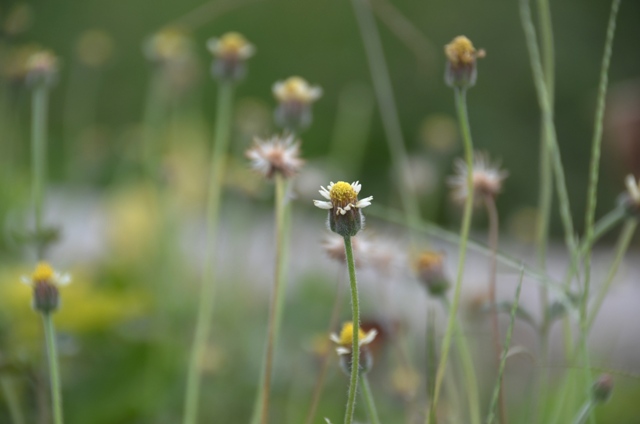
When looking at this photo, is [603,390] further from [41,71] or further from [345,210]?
[41,71]

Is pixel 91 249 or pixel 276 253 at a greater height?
pixel 91 249

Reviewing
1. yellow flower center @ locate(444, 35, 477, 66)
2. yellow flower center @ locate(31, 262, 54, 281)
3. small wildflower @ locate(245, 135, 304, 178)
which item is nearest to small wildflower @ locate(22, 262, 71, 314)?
yellow flower center @ locate(31, 262, 54, 281)

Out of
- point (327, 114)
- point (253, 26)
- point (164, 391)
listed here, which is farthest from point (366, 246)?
point (253, 26)

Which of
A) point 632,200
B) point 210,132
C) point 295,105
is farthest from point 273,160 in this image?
point 210,132

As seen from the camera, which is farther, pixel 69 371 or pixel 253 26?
pixel 253 26

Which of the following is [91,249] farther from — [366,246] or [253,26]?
[253,26]

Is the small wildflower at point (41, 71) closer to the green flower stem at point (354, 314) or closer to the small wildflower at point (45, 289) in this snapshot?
the small wildflower at point (45, 289)

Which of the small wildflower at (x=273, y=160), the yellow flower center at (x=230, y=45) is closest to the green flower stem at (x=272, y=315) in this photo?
the small wildflower at (x=273, y=160)

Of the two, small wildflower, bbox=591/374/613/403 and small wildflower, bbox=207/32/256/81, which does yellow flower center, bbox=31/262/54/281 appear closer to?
small wildflower, bbox=207/32/256/81
